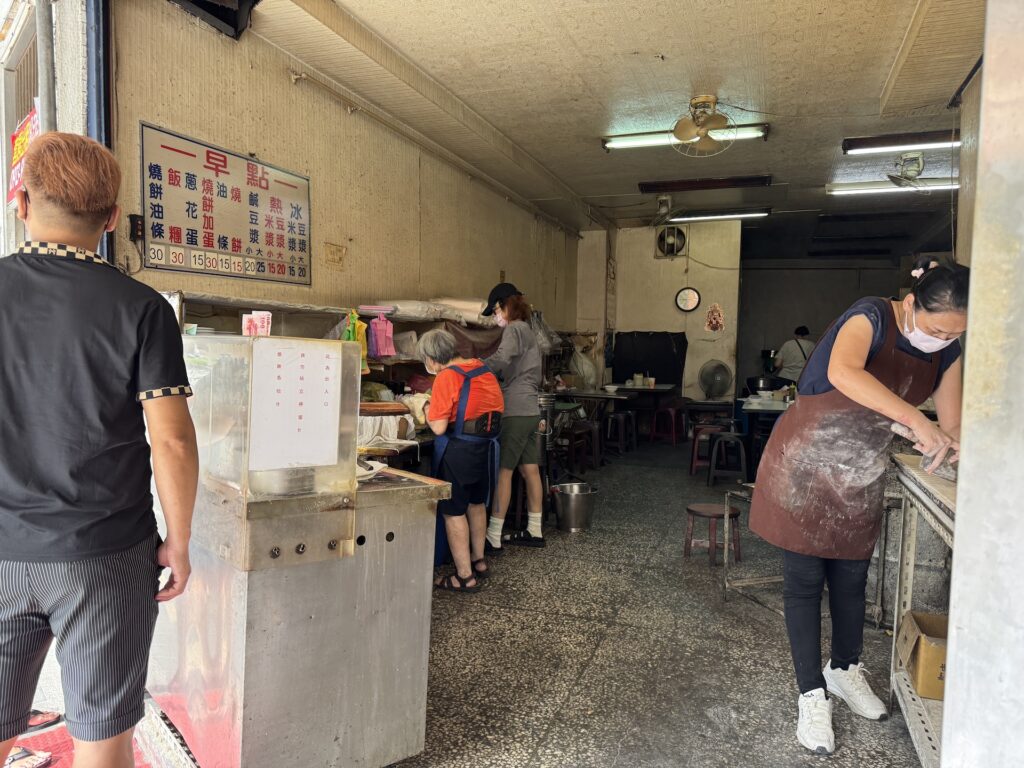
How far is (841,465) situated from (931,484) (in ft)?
0.93

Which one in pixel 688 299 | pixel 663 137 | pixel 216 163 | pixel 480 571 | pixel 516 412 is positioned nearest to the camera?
pixel 216 163

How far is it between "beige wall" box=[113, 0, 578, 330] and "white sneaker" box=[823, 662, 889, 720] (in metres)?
3.87

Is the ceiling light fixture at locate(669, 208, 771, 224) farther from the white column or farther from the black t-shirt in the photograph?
the black t-shirt

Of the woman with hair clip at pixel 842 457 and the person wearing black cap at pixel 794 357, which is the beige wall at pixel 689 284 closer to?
the person wearing black cap at pixel 794 357

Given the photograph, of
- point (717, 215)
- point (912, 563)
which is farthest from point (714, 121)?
point (717, 215)

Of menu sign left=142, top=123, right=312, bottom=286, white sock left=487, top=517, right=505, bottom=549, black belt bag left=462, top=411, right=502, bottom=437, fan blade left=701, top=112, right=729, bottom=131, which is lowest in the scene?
white sock left=487, top=517, right=505, bottom=549

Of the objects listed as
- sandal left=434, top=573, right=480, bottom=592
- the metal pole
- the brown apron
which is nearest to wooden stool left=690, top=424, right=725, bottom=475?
sandal left=434, top=573, right=480, bottom=592

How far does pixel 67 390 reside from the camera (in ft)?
4.73

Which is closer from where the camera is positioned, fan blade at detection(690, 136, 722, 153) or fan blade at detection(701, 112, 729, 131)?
fan blade at detection(701, 112, 729, 131)

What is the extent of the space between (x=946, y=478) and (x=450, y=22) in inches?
154

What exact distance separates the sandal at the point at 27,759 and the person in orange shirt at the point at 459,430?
7.00ft

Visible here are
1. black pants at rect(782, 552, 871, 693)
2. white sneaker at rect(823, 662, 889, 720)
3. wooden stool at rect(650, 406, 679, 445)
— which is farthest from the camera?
wooden stool at rect(650, 406, 679, 445)

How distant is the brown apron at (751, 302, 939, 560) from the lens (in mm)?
2314

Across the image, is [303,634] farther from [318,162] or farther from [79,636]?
[318,162]
